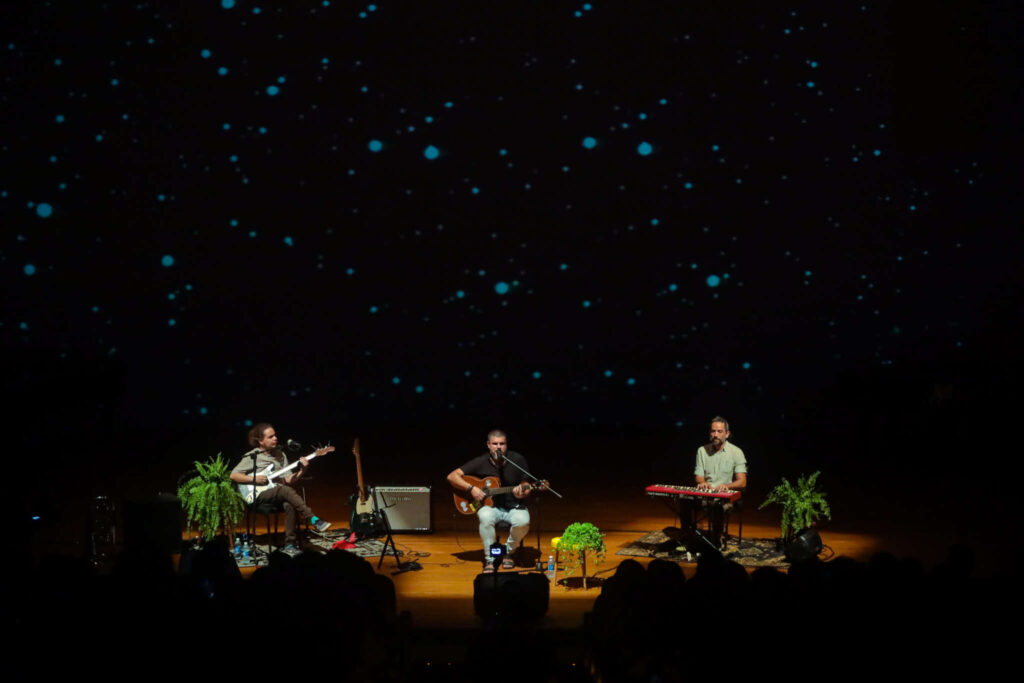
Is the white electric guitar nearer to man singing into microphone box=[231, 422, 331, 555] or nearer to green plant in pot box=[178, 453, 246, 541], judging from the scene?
man singing into microphone box=[231, 422, 331, 555]

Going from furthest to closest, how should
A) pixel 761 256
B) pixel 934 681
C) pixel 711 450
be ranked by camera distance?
pixel 761 256 → pixel 711 450 → pixel 934 681

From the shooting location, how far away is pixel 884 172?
11.7 meters

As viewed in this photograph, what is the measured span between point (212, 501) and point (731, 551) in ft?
12.3

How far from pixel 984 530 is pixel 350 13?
27.6ft

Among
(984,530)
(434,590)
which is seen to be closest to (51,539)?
(434,590)

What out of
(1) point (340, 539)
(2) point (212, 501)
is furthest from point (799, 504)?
(2) point (212, 501)

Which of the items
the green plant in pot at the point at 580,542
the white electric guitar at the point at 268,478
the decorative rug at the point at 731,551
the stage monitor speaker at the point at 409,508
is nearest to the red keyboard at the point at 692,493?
the decorative rug at the point at 731,551

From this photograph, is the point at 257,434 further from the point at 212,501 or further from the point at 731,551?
the point at 731,551

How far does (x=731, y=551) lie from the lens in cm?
749

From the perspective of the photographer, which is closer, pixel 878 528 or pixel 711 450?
pixel 711 450

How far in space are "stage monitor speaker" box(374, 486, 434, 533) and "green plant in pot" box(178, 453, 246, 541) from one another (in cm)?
123

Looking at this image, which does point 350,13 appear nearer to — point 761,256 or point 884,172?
point 761,256

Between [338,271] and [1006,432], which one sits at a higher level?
[338,271]

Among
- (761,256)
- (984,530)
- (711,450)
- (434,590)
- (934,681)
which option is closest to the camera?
(934,681)
